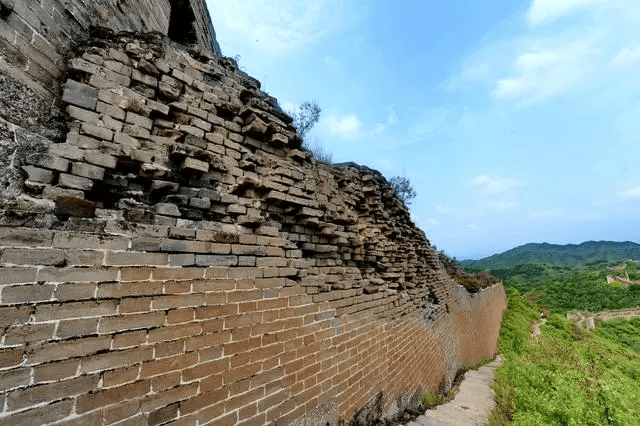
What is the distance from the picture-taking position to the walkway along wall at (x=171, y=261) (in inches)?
71.3

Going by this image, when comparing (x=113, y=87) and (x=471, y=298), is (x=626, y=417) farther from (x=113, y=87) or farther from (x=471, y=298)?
(x=113, y=87)

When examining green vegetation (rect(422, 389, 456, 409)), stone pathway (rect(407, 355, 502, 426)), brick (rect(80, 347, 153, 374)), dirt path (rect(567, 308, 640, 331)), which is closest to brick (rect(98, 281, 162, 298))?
brick (rect(80, 347, 153, 374))

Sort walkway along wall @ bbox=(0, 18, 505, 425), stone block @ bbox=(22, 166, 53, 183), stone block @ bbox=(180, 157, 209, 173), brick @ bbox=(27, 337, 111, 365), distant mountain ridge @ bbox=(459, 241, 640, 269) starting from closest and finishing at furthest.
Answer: brick @ bbox=(27, 337, 111, 365), walkway along wall @ bbox=(0, 18, 505, 425), stone block @ bbox=(22, 166, 53, 183), stone block @ bbox=(180, 157, 209, 173), distant mountain ridge @ bbox=(459, 241, 640, 269)

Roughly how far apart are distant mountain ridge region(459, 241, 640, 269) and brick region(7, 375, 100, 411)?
106172 millimetres

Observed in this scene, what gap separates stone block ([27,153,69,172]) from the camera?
1.95 meters

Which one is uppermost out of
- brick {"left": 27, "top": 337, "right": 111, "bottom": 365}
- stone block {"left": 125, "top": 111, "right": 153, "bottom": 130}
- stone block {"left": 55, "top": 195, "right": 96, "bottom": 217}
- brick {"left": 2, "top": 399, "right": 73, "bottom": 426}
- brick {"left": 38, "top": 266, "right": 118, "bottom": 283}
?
stone block {"left": 125, "top": 111, "right": 153, "bottom": 130}

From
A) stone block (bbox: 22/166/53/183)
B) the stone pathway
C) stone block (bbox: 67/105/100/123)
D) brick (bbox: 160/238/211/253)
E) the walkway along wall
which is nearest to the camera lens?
the walkway along wall

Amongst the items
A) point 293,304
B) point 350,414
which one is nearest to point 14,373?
point 293,304

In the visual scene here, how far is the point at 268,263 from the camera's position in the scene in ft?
10.3

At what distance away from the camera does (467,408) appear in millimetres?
5867

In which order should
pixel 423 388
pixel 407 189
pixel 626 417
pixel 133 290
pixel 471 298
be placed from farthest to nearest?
pixel 407 189, pixel 471 298, pixel 626 417, pixel 423 388, pixel 133 290

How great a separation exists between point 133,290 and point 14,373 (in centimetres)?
67

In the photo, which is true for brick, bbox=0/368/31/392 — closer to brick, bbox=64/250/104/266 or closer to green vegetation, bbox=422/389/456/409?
brick, bbox=64/250/104/266

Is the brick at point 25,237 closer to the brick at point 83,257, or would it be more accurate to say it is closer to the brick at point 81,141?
the brick at point 83,257
